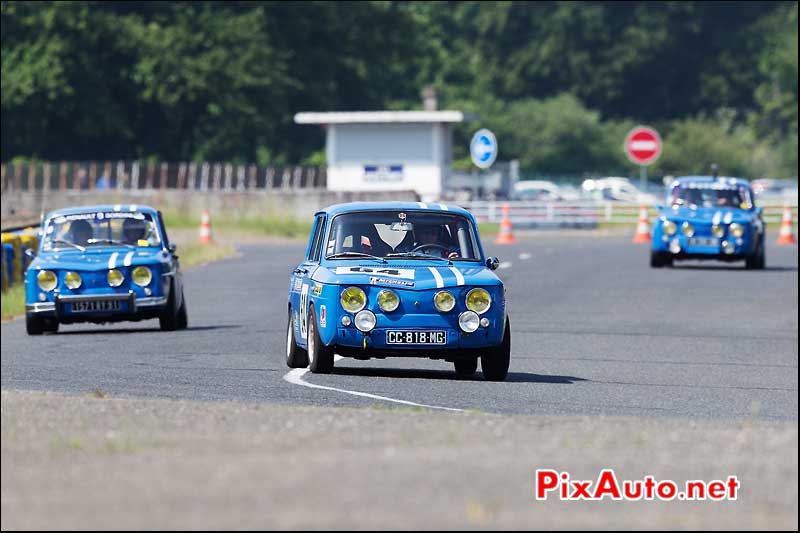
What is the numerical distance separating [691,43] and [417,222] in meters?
Answer: 109

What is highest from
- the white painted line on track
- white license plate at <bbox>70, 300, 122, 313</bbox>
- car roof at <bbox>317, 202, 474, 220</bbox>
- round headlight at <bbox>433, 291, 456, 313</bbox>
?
car roof at <bbox>317, 202, 474, 220</bbox>

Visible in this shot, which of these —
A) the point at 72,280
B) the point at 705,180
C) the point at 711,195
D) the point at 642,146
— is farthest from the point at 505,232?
A: the point at 72,280

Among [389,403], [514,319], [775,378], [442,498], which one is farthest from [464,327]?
[514,319]

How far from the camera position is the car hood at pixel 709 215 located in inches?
1296

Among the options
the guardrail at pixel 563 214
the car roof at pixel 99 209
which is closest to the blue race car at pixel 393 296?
the car roof at pixel 99 209

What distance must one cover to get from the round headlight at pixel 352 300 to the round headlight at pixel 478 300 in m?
0.65

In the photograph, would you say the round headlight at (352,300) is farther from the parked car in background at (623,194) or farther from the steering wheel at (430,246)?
the parked car in background at (623,194)

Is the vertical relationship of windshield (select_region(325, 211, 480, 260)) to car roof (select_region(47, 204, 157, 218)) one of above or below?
below

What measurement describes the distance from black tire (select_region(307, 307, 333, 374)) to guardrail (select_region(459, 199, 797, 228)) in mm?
46577

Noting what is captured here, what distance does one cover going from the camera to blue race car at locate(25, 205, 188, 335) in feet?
59.8

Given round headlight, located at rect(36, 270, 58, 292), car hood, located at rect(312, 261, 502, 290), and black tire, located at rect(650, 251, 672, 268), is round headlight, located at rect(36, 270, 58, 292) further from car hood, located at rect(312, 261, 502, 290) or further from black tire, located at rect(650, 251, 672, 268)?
black tire, located at rect(650, 251, 672, 268)

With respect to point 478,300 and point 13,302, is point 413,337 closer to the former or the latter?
point 478,300

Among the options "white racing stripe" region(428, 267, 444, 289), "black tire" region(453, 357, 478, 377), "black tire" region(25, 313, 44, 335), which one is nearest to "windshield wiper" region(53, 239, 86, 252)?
"black tire" region(25, 313, 44, 335)

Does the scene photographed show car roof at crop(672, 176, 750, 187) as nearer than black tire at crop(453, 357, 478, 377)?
No
